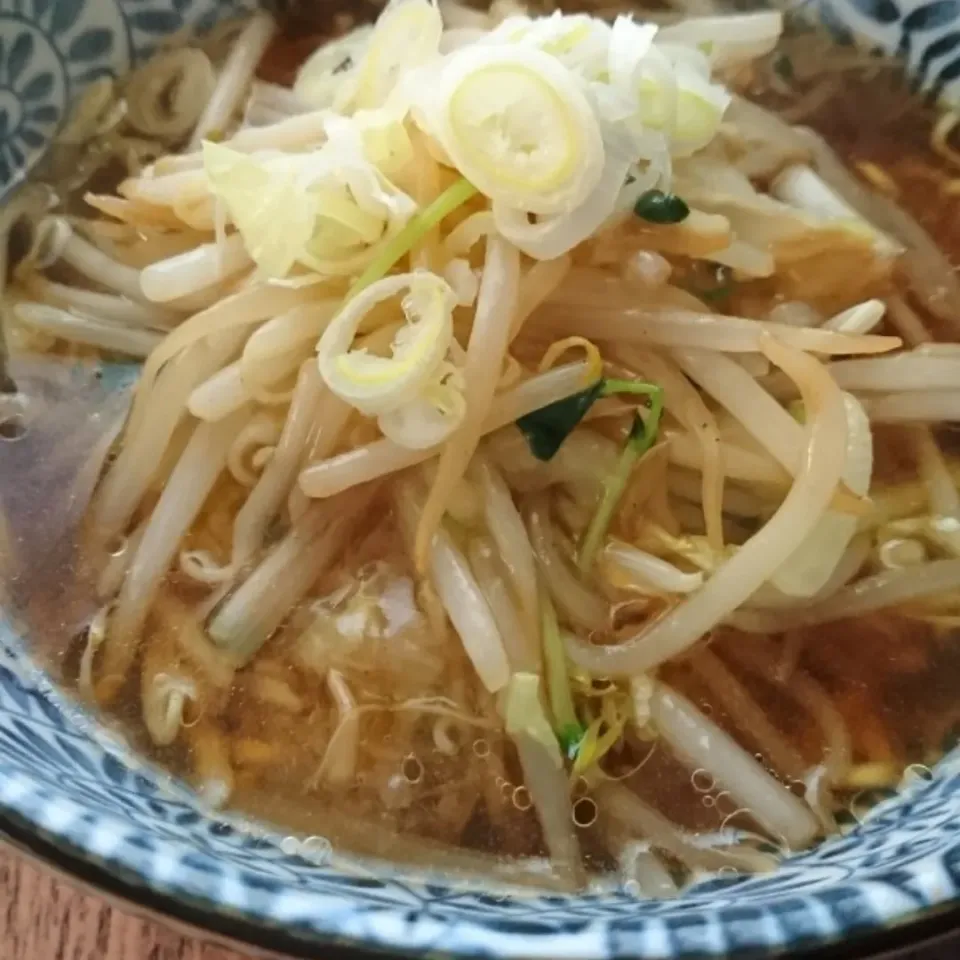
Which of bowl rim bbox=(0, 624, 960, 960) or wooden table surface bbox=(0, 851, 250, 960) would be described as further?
wooden table surface bbox=(0, 851, 250, 960)

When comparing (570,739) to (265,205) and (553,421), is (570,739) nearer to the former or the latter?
(553,421)

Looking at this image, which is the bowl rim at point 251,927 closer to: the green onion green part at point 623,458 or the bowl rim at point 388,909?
the bowl rim at point 388,909

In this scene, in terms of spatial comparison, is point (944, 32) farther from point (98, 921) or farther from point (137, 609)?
point (98, 921)

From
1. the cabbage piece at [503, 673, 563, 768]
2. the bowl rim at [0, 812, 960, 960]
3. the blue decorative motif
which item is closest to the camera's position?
the bowl rim at [0, 812, 960, 960]

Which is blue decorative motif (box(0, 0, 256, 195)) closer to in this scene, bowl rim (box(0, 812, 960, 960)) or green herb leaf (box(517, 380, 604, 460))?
green herb leaf (box(517, 380, 604, 460))

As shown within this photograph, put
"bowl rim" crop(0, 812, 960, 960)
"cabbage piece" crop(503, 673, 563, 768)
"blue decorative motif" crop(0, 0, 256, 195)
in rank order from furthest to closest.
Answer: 1. "blue decorative motif" crop(0, 0, 256, 195)
2. "cabbage piece" crop(503, 673, 563, 768)
3. "bowl rim" crop(0, 812, 960, 960)

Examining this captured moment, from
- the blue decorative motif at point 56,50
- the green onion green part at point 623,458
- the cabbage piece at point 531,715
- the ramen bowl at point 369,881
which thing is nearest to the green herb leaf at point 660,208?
the green onion green part at point 623,458

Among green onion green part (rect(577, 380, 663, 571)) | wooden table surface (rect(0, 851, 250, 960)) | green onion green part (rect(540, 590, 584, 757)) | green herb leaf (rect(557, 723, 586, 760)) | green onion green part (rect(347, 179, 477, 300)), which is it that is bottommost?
wooden table surface (rect(0, 851, 250, 960))

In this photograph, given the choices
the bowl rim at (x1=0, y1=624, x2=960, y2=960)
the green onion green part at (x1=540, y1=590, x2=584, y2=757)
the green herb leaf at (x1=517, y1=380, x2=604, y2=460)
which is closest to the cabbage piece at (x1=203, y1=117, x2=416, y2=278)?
the green herb leaf at (x1=517, y1=380, x2=604, y2=460)
